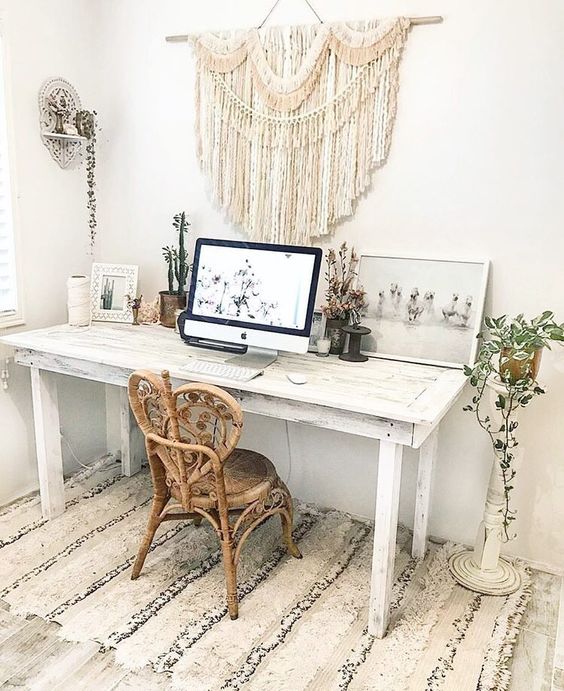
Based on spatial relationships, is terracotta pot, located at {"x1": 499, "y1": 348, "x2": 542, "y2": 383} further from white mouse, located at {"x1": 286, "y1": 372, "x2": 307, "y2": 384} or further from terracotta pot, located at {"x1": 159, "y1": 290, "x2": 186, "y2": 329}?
terracotta pot, located at {"x1": 159, "y1": 290, "x2": 186, "y2": 329}

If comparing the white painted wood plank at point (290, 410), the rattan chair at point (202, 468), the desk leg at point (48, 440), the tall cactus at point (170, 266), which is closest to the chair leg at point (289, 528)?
the rattan chair at point (202, 468)

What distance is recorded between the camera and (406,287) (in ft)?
8.03

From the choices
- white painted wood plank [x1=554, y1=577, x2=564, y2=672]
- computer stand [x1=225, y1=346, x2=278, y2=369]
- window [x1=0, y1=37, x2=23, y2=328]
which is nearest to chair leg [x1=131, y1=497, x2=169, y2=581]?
computer stand [x1=225, y1=346, x2=278, y2=369]

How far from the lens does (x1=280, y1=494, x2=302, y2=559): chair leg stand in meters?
2.36

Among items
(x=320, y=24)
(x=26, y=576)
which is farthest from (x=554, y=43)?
(x=26, y=576)

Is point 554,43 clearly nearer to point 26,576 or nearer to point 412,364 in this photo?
point 412,364

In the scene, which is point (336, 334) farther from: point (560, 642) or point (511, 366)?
point (560, 642)

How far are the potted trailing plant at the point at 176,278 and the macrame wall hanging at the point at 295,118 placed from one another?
226mm

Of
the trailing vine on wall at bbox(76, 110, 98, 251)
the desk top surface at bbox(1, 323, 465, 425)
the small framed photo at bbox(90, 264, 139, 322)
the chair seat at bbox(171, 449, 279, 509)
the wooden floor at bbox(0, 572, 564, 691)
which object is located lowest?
the wooden floor at bbox(0, 572, 564, 691)

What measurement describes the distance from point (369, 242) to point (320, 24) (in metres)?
0.86

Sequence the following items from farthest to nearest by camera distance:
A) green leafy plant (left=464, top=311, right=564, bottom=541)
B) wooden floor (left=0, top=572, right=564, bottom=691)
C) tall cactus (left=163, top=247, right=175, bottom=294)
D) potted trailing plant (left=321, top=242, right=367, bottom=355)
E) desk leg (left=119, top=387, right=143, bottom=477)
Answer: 1. desk leg (left=119, top=387, right=143, bottom=477)
2. tall cactus (left=163, top=247, right=175, bottom=294)
3. potted trailing plant (left=321, top=242, right=367, bottom=355)
4. green leafy plant (left=464, top=311, right=564, bottom=541)
5. wooden floor (left=0, top=572, right=564, bottom=691)

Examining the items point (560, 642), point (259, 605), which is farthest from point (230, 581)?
point (560, 642)

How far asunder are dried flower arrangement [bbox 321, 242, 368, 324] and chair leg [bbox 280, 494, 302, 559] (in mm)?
748

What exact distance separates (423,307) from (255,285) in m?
0.66
